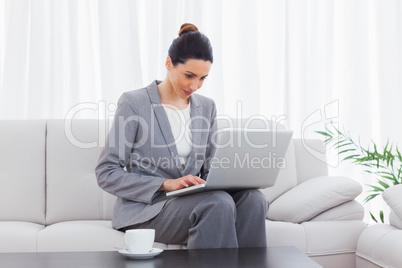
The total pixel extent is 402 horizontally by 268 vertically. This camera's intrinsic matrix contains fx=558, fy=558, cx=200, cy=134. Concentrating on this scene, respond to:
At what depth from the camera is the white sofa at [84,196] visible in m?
2.40

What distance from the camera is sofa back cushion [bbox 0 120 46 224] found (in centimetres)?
264

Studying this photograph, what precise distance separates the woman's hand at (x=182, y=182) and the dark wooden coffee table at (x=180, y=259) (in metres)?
0.42

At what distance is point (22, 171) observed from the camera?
8.85ft

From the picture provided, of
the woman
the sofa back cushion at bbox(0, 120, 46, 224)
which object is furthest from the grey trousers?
the sofa back cushion at bbox(0, 120, 46, 224)

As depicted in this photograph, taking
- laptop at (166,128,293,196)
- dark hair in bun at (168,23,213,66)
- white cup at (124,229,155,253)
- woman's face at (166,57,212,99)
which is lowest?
white cup at (124,229,155,253)

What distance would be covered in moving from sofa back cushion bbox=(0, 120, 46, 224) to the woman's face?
802 millimetres

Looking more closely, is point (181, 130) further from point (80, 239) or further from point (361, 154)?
point (361, 154)

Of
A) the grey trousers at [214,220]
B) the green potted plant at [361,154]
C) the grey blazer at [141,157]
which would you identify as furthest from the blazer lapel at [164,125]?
the green potted plant at [361,154]

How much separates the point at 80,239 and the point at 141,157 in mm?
422

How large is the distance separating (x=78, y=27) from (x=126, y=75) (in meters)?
0.40

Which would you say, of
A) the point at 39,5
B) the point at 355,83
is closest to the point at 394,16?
the point at 355,83

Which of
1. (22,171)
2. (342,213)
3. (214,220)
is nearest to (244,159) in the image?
(214,220)

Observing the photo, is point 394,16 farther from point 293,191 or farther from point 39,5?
point 39,5

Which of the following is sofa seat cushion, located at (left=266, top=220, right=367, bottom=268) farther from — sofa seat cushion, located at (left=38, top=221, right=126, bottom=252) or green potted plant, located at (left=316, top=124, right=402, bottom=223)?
green potted plant, located at (left=316, top=124, right=402, bottom=223)
